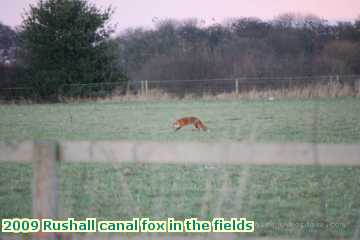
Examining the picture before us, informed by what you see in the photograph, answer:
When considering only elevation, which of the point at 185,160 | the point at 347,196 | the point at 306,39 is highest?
the point at 306,39

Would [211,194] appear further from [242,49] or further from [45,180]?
[242,49]

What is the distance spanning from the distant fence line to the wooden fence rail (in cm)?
2399

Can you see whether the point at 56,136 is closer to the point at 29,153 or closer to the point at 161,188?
the point at 161,188

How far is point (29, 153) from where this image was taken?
9.12 feet

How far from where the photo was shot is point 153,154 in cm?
266

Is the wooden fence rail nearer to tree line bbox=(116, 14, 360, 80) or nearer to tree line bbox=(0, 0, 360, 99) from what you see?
tree line bbox=(0, 0, 360, 99)

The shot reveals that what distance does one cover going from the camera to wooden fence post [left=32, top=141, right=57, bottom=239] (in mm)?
2727

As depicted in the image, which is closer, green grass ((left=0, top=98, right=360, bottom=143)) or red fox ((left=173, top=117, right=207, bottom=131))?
green grass ((left=0, top=98, right=360, bottom=143))

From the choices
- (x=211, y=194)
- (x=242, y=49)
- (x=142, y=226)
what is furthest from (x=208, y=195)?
(x=242, y=49)

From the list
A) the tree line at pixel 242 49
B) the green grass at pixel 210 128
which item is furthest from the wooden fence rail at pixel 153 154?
the tree line at pixel 242 49

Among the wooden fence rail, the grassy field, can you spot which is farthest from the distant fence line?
the wooden fence rail

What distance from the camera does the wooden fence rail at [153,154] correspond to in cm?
255

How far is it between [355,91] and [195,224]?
22987 millimetres

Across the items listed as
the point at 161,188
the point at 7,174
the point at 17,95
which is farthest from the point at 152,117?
the point at 17,95
